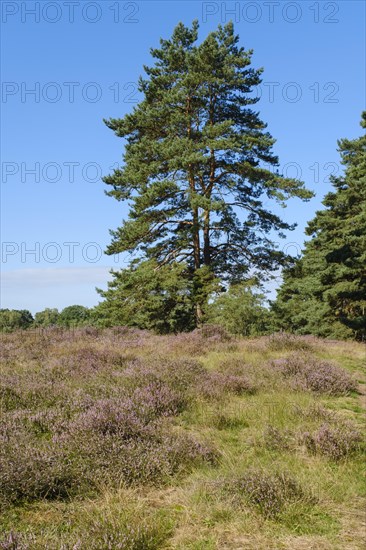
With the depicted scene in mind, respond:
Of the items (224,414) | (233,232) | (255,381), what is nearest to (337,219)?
A: (233,232)

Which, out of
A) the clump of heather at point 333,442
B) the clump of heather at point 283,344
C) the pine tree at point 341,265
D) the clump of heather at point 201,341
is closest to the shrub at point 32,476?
the clump of heather at point 333,442

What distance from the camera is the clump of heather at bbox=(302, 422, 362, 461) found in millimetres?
4984

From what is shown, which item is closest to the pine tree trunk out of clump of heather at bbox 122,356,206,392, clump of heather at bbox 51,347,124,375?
clump of heather at bbox 51,347,124,375

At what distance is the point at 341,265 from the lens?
2953 cm

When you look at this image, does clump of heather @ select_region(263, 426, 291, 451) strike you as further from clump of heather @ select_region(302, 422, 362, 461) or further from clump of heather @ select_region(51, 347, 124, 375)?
clump of heather @ select_region(51, 347, 124, 375)

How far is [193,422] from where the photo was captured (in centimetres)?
615

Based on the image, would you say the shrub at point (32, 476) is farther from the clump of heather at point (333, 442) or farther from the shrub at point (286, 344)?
the shrub at point (286, 344)

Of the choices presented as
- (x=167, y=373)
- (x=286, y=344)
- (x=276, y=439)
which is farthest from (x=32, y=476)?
(x=286, y=344)

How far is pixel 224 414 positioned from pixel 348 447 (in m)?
1.81

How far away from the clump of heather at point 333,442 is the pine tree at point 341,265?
21351 millimetres

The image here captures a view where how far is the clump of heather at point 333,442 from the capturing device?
4.98 m

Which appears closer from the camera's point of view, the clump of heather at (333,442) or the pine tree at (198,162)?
the clump of heather at (333,442)

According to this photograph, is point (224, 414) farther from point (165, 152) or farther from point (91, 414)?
point (165, 152)

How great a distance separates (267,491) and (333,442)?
171 centimetres
